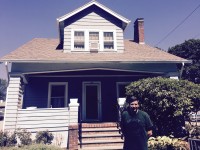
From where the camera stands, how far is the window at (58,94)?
13.4 meters

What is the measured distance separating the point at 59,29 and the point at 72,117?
25.0 ft

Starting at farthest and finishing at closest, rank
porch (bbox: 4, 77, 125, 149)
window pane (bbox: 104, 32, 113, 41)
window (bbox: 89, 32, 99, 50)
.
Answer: window pane (bbox: 104, 32, 113, 41) → window (bbox: 89, 32, 99, 50) → porch (bbox: 4, 77, 125, 149)

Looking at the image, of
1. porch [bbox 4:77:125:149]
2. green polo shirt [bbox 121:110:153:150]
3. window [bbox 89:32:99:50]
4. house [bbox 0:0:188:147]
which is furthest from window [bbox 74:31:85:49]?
green polo shirt [bbox 121:110:153:150]

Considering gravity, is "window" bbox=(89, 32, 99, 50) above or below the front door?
above

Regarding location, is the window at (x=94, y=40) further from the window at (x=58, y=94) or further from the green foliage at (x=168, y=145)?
the green foliage at (x=168, y=145)

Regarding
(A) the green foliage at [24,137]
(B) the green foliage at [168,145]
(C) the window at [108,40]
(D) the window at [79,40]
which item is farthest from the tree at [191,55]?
(A) the green foliage at [24,137]

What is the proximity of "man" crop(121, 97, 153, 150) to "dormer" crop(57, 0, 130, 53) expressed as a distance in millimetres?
9094

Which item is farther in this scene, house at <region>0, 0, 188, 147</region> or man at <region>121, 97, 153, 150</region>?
house at <region>0, 0, 188, 147</region>

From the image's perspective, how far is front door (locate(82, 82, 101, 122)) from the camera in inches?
535

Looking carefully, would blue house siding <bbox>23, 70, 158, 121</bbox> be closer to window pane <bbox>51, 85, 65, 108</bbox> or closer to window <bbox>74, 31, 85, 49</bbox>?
window pane <bbox>51, 85, 65, 108</bbox>

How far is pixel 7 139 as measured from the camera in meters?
9.30

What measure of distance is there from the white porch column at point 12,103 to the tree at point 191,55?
24.9 meters

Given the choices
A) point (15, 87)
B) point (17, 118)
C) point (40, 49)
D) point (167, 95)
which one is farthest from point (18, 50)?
point (167, 95)

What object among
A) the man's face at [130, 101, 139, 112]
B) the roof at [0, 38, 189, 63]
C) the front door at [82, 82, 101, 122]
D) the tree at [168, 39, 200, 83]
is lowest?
the man's face at [130, 101, 139, 112]
